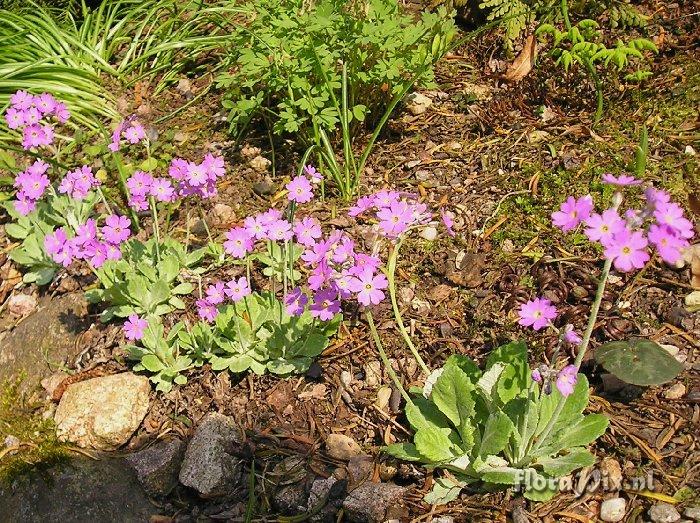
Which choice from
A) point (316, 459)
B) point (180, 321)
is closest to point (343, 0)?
point (180, 321)

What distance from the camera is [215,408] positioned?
8.80 ft

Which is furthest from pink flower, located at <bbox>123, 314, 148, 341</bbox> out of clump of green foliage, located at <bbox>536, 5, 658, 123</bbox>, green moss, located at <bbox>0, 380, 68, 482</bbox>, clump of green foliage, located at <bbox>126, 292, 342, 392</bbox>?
clump of green foliage, located at <bbox>536, 5, 658, 123</bbox>

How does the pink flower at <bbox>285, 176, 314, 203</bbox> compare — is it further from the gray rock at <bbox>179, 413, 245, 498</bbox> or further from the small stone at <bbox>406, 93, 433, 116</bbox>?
the small stone at <bbox>406, 93, 433, 116</bbox>

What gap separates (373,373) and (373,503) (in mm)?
584

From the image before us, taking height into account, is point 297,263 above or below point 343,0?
below

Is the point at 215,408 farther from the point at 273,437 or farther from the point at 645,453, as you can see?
the point at 645,453

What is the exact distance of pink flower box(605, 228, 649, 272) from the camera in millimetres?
1588

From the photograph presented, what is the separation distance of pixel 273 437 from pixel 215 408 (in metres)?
0.30

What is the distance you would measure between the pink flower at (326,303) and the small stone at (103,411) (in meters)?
0.92

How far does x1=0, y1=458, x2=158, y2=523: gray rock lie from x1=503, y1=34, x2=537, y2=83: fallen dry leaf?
8.93 ft

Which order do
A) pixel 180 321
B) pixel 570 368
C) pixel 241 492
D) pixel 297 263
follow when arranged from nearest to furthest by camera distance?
pixel 570 368 < pixel 241 492 < pixel 180 321 < pixel 297 263

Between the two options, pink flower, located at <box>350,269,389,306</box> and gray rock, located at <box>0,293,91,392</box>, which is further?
gray rock, located at <box>0,293,91,392</box>

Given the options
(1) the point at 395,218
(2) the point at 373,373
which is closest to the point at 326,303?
(1) the point at 395,218

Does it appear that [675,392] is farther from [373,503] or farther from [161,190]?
[161,190]
